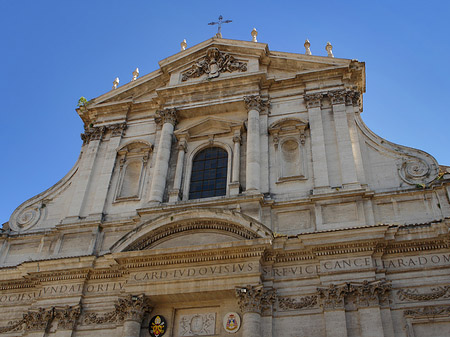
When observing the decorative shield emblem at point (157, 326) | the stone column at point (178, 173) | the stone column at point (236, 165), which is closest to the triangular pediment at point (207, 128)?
the stone column at point (178, 173)

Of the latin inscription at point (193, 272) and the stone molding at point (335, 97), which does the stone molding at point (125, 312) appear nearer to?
the latin inscription at point (193, 272)

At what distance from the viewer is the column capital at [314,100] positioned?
1622 centimetres

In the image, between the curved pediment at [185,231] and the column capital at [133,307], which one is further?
the curved pediment at [185,231]

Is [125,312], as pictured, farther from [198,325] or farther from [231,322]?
[231,322]

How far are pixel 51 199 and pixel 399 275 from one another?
11.6m

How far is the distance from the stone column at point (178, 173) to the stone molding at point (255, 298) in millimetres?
4134

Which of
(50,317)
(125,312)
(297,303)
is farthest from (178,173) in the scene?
(297,303)

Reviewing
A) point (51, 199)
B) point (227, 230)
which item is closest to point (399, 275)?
point (227, 230)

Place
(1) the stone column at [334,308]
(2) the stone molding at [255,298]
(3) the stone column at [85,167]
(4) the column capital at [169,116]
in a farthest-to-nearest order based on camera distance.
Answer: (4) the column capital at [169,116] → (3) the stone column at [85,167] → (2) the stone molding at [255,298] → (1) the stone column at [334,308]

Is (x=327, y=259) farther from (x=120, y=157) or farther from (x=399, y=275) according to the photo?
(x=120, y=157)

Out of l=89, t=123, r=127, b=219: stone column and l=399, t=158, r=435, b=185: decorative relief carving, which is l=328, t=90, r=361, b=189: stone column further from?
l=89, t=123, r=127, b=219: stone column

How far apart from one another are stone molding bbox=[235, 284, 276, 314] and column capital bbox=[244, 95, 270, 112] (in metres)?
6.59

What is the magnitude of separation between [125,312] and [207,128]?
7.09 metres

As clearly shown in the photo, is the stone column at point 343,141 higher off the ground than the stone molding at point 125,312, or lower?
higher
